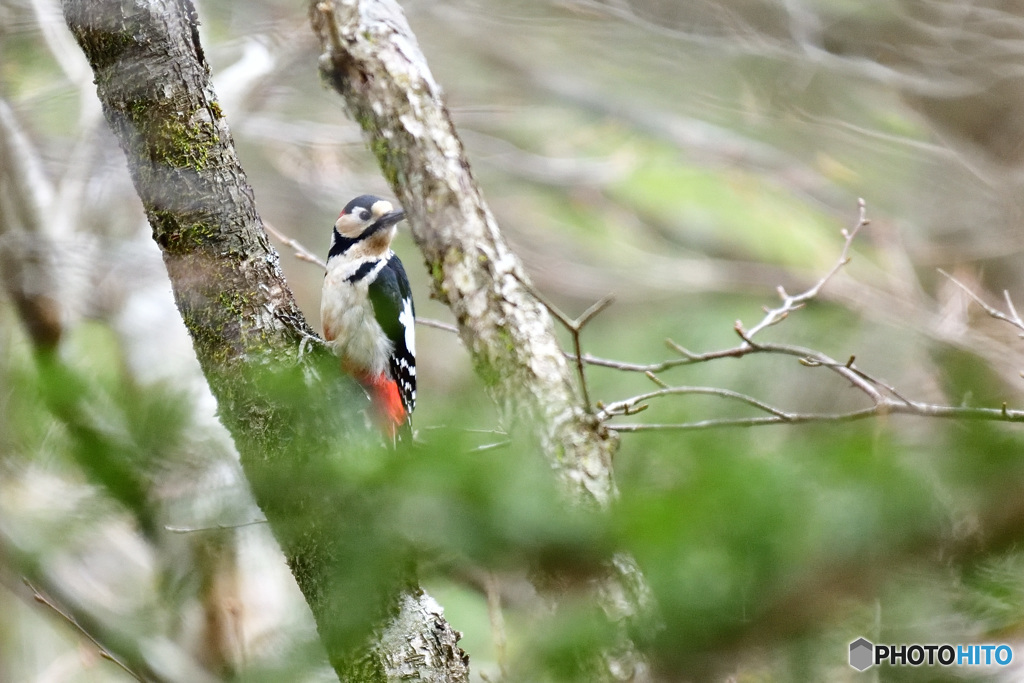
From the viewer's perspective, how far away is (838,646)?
0.86 m

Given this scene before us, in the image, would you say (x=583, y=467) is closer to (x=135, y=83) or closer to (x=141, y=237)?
(x=135, y=83)

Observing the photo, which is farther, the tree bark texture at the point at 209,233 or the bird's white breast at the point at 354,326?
the bird's white breast at the point at 354,326

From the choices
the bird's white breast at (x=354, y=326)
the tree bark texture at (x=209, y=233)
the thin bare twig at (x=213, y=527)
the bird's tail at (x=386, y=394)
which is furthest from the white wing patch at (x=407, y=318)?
the thin bare twig at (x=213, y=527)

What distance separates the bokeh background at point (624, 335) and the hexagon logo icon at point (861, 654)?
0.02m

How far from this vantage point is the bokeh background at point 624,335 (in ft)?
2.36

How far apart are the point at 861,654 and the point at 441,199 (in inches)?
81.7

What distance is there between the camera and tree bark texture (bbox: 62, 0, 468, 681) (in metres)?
1.96

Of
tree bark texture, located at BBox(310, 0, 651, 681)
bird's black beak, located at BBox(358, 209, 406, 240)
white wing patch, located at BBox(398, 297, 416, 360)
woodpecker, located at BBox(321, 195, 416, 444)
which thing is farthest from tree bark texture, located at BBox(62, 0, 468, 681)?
bird's black beak, located at BBox(358, 209, 406, 240)

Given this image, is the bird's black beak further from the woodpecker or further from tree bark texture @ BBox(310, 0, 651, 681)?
tree bark texture @ BBox(310, 0, 651, 681)

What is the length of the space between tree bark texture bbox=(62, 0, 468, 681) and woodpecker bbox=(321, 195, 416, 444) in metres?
1.14

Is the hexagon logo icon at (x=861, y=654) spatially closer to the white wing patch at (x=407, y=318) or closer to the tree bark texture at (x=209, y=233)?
the tree bark texture at (x=209, y=233)
